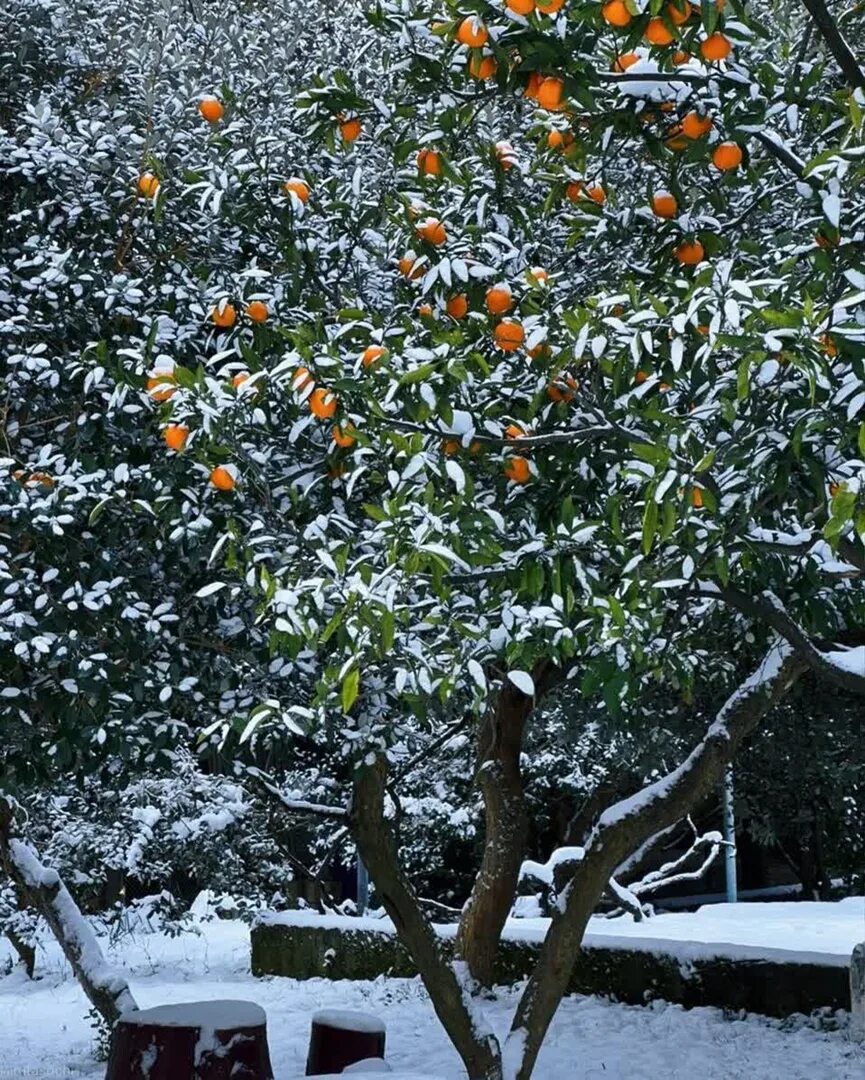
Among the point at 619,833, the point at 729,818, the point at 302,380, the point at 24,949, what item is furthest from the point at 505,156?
the point at 24,949

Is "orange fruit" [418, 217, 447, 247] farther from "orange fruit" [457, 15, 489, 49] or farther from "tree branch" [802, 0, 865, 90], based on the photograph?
"tree branch" [802, 0, 865, 90]

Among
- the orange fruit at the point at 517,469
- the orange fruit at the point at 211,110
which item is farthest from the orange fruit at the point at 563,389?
the orange fruit at the point at 211,110

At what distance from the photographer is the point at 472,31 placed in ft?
10.5

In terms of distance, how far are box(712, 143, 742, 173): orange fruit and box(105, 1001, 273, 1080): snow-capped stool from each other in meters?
4.66

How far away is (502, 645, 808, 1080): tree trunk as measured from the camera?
698 centimetres

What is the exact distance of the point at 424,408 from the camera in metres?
3.73

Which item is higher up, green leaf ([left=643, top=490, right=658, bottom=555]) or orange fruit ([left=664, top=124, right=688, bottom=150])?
orange fruit ([left=664, top=124, right=688, bottom=150])

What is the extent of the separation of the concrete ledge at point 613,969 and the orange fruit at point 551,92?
7.33 m

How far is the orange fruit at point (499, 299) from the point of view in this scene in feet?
13.5

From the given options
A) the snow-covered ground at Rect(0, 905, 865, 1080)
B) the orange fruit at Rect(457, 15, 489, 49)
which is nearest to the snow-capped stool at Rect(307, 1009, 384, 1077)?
the snow-covered ground at Rect(0, 905, 865, 1080)

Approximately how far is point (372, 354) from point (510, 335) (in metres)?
0.44

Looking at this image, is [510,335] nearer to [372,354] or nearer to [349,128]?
[372,354]

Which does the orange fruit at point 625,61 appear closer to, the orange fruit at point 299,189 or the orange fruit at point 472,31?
the orange fruit at point 472,31

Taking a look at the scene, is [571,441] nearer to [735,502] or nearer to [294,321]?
[735,502]
